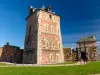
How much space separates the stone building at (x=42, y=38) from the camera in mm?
39000

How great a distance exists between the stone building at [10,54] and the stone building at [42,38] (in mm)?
3354

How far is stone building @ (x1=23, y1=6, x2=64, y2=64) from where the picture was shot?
39.0 metres

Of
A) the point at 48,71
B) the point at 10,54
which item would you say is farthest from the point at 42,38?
the point at 48,71

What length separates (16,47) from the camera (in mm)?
46938

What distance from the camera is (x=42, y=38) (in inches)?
1565

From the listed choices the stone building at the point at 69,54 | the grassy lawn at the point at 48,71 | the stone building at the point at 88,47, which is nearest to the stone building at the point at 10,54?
the stone building at the point at 69,54

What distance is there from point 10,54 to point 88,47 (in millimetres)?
28827

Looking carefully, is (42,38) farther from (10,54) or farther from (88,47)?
(88,47)

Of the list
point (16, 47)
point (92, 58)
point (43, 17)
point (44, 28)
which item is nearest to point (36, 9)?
point (43, 17)

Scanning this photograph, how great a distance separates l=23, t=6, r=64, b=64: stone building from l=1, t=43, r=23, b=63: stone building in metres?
3.35

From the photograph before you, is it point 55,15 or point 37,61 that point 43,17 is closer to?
point 55,15

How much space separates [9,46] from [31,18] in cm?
1113

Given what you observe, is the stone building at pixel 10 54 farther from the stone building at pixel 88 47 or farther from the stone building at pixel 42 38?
the stone building at pixel 88 47

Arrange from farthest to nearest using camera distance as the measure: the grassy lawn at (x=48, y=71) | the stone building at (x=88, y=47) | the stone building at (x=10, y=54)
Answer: the stone building at (x=88, y=47) → the stone building at (x=10, y=54) → the grassy lawn at (x=48, y=71)
